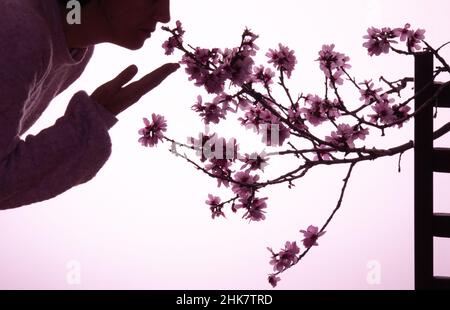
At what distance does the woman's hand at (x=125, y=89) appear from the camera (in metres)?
0.81

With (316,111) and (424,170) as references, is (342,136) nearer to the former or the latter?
(316,111)

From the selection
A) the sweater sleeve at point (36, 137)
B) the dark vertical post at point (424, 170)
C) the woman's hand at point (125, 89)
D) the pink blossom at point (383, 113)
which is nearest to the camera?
the sweater sleeve at point (36, 137)

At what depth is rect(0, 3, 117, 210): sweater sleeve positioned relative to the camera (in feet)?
2.20

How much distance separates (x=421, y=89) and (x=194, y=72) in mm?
766

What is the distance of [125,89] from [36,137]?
0.59 feet

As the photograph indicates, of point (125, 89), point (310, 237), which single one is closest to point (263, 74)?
point (310, 237)

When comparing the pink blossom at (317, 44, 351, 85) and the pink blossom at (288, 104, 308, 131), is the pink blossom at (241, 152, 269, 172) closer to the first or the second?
the pink blossom at (288, 104, 308, 131)

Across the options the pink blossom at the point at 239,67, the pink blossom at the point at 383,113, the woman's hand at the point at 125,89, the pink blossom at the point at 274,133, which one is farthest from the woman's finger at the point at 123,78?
the pink blossom at the point at 383,113

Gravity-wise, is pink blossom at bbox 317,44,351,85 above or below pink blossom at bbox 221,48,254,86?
above

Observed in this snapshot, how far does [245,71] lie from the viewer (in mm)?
1545

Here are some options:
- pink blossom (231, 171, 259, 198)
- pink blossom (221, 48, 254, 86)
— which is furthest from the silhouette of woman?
pink blossom (231, 171, 259, 198)

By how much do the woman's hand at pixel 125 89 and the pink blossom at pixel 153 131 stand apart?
996 mm

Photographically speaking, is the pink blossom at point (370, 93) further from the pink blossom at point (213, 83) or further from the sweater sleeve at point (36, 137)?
the sweater sleeve at point (36, 137)

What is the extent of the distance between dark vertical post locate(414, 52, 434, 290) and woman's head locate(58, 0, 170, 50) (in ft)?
2.61
